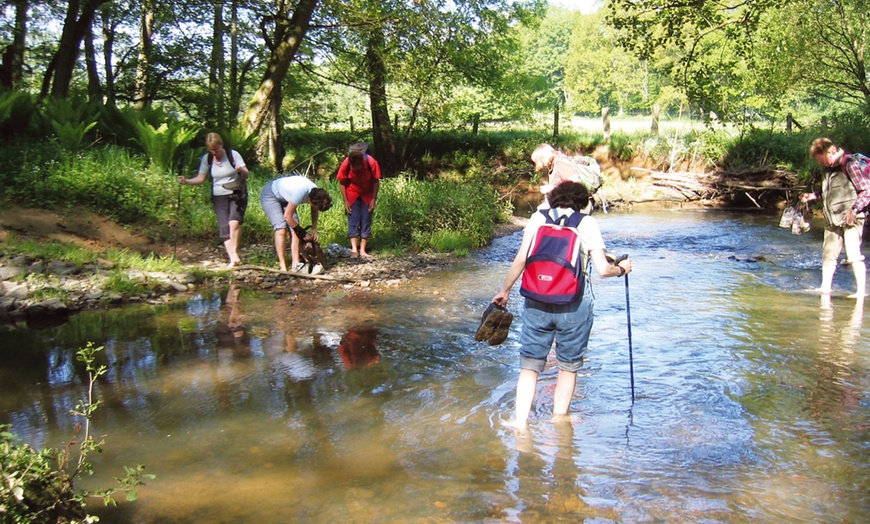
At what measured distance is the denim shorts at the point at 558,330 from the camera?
447 cm

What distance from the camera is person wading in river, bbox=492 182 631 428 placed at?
4414mm

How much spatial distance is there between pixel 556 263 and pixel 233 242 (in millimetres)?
6586

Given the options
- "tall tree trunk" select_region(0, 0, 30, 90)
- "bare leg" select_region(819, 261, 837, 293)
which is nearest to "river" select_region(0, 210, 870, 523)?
"bare leg" select_region(819, 261, 837, 293)

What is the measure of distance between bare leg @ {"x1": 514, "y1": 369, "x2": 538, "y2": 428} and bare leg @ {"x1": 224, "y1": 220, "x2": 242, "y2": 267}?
20.1 feet

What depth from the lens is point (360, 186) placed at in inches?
416

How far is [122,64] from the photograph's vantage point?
23594 millimetres

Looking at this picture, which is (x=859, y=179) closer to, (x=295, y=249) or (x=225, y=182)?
(x=295, y=249)

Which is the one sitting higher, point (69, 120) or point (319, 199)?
point (69, 120)

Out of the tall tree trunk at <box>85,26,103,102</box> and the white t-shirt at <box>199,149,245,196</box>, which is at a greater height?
the tall tree trunk at <box>85,26,103,102</box>

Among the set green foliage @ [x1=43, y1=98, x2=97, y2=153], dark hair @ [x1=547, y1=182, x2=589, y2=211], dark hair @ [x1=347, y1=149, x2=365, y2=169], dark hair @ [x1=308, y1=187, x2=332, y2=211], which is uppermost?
green foliage @ [x1=43, y1=98, x2=97, y2=153]

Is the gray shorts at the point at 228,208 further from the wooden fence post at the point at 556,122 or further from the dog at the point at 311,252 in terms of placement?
the wooden fence post at the point at 556,122

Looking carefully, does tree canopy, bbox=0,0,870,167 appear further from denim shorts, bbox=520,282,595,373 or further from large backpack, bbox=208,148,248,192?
denim shorts, bbox=520,282,595,373

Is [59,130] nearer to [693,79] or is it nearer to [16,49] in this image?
[16,49]

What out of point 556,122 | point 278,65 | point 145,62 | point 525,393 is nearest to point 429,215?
point 278,65
